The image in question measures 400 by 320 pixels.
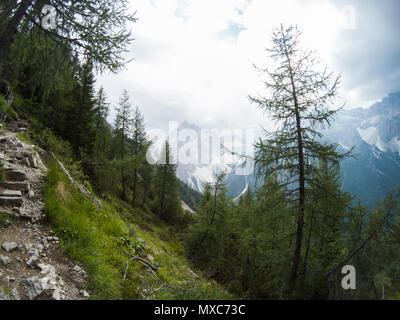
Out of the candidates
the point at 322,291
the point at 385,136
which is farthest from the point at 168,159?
the point at 385,136

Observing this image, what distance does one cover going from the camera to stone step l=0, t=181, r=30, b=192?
3.88 meters

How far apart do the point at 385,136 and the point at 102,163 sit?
279334mm

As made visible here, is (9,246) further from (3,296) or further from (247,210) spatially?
(247,210)

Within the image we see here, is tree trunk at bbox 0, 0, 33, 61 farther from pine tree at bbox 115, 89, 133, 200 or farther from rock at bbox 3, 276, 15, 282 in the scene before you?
pine tree at bbox 115, 89, 133, 200

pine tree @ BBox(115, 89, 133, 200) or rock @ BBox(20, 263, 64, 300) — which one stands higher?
pine tree @ BBox(115, 89, 133, 200)

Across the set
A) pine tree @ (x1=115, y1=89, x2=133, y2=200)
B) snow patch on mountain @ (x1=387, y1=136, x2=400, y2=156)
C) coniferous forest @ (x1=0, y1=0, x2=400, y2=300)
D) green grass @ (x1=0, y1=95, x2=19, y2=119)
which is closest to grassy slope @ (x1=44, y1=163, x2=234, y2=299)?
coniferous forest @ (x1=0, y1=0, x2=400, y2=300)

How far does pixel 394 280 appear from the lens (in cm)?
479

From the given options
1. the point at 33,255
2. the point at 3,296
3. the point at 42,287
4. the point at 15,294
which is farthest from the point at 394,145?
the point at 3,296

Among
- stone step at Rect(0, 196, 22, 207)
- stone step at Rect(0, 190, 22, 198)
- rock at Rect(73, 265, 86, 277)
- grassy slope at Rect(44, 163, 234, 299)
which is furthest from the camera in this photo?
stone step at Rect(0, 190, 22, 198)

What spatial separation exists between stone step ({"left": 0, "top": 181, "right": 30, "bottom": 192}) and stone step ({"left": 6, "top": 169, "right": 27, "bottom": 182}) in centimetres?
23

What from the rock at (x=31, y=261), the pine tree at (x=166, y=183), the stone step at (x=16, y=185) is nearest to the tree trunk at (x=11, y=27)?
the stone step at (x=16, y=185)
